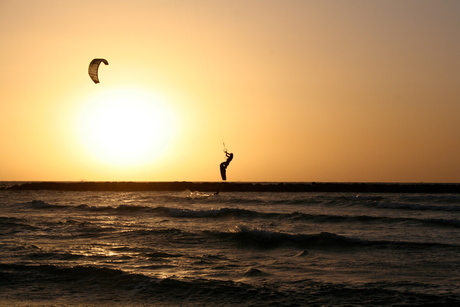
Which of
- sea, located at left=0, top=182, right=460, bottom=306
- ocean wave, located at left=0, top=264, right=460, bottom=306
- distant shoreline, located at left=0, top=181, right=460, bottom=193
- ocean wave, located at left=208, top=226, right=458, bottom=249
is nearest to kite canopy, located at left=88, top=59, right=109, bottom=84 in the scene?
sea, located at left=0, top=182, right=460, bottom=306

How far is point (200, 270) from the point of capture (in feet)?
42.2

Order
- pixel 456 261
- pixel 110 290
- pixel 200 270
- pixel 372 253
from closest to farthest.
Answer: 1. pixel 110 290
2. pixel 200 270
3. pixel 456 261
4. pixel 372 253

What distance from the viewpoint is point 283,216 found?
2652 centimetres

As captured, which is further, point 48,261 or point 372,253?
point 372,253

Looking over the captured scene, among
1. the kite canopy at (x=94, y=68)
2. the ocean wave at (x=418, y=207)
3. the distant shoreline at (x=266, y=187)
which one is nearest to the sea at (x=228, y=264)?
the kite canopy at (x=94, y=68)

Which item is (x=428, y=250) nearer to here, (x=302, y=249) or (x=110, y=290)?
(x=302, y=249)

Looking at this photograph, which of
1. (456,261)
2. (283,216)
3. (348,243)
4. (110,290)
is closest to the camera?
(110,290)

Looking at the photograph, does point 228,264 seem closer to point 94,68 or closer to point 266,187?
point 94,68

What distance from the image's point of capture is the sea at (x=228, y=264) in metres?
10.5

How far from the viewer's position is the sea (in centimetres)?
1052

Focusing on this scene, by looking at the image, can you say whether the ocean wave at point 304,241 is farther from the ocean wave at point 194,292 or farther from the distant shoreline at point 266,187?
the distant shoreline at point 266,187

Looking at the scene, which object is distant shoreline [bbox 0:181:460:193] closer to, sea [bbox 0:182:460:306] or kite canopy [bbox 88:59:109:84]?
kite canopy [bbox 88:59:109:84]

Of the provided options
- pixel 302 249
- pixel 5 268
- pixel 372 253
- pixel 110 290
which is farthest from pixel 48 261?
pixel 372 253

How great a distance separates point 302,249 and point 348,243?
169 cm
